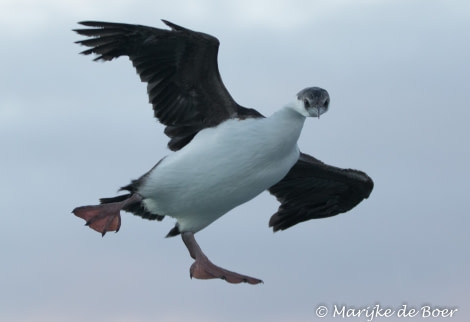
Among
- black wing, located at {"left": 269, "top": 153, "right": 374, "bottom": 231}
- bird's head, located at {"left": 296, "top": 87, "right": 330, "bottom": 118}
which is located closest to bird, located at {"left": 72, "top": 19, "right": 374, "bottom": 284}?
bird's head, located at {"left": 296, "top": 87, "right": 330, "bottom": 118}

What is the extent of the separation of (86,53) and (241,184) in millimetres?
2296

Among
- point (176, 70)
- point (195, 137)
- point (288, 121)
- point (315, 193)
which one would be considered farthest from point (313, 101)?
point (315, 193)

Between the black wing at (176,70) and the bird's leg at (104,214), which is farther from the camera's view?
the bird's leg at (104,214)

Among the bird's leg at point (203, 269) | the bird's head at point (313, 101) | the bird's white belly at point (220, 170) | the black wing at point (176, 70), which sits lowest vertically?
the bird's leg at point (203, 269)

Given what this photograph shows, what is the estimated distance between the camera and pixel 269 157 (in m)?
12.8

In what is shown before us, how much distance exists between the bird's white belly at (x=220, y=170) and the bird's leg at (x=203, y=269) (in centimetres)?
61

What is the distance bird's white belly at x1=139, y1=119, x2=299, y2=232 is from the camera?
12711 millimetres

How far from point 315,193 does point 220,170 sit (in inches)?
108

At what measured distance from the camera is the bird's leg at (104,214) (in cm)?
1329

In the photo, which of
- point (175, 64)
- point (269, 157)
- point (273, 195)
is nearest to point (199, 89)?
point (175, 64)

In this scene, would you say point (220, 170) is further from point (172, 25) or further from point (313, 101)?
point (172, 25)

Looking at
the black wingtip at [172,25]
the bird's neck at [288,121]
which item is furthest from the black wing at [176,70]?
the bird's neck at [288,121]

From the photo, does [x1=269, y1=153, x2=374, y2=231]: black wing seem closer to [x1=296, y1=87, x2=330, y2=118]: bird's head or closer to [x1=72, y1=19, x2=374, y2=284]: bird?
[x1=72, y1=19, x2=374, y2=284]: bird

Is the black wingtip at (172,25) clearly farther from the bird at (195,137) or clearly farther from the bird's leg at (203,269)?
the bird's leg at (203,269)
